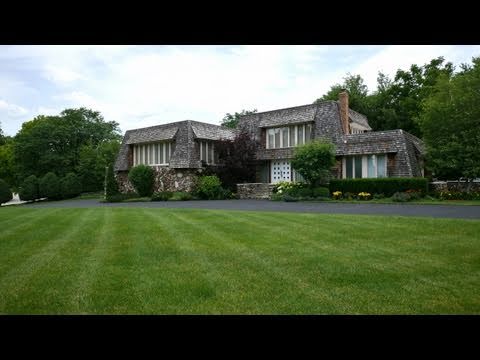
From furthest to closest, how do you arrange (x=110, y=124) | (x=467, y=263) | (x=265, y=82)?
(x=110, y=124) < (x=265, y=82) < (x=467, y=263)

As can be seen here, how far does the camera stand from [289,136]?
1188 inches

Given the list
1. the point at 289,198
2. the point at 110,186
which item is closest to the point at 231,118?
the point at 110,186

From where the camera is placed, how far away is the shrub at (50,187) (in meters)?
35.4

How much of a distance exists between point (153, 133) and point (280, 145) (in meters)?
11.5

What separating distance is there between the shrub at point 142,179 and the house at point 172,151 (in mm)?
854

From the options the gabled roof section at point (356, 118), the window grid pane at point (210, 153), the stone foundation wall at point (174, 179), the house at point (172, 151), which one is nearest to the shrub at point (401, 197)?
the gabled roof section at point (356, 118)

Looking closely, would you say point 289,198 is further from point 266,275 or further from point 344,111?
point 266,275

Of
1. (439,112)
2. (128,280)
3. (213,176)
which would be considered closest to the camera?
(128,280)

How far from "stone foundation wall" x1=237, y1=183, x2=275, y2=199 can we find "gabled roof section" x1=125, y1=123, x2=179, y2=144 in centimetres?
788

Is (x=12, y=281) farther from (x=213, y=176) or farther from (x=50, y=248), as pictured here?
(x=213, y=176)
